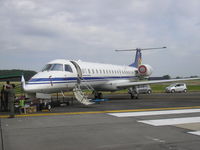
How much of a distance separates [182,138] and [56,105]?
11336 millimetres

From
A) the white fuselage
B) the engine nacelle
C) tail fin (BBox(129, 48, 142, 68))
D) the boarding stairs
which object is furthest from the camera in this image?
tail fin (BBox(129, 48, 142, 68))

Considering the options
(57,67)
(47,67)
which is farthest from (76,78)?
(47,67)

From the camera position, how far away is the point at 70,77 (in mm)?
17203

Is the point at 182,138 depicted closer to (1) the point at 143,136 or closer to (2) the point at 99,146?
(1) the point at 143,136

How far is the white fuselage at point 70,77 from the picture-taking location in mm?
14875

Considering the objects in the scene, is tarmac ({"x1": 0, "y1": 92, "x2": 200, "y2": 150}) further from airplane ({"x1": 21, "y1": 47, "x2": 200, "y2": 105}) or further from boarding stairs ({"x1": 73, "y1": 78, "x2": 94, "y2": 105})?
boarding stairs ({"x1": 73, "y1": 78, "x2": 94, "y2": 105})

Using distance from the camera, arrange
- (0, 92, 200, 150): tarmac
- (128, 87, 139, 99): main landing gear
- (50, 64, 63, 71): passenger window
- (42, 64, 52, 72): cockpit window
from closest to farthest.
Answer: (0, 92, 200, 150): tarmac, (42, 64, 52, 72): cockpit window, (50, 64, 63, 71): passenger window, (128, 87, 139, 99): main landing gear

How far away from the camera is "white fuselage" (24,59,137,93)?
48.8 ft

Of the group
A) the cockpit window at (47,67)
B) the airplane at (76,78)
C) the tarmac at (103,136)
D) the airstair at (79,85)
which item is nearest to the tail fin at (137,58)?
the airplane at (76,78)

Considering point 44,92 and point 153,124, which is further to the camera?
point 44,92

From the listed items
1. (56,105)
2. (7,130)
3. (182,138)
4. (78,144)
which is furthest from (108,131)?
(56,105)

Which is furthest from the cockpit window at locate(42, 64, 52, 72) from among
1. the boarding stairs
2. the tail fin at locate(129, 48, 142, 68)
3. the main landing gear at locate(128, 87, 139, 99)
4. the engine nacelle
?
the tail fin at locate(129, 48, 142, 68)

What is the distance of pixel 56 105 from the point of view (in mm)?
16594

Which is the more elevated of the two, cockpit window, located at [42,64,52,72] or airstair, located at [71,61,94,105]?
cockpit window, located at [42,64,52,72]
